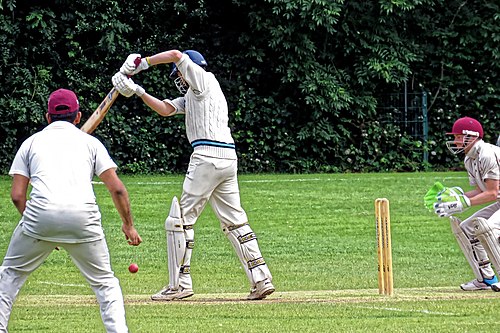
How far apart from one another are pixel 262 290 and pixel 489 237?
2.22 meters

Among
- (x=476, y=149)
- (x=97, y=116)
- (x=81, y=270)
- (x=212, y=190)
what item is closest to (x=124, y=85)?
(x=97, y=116)

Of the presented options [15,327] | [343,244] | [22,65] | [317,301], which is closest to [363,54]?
[22,65]

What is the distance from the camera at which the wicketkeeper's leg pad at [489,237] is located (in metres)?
11.0

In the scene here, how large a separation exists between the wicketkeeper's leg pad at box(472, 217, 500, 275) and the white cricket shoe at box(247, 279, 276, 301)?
2075 millimetres

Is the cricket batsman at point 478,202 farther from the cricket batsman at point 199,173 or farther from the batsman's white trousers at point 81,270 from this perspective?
the batsman's white trousers at point 81,270

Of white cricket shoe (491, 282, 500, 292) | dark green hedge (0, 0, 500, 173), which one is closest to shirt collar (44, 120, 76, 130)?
white cricket shoe (491, 282, 500, 292)

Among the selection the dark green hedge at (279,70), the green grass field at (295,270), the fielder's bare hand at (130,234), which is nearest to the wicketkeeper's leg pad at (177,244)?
the green grass field at (295,270)

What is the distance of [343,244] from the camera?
627 inches

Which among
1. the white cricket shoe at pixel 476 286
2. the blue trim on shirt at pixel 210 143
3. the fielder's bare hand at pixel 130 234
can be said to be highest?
the blue trim on shirt at pixel 210 143

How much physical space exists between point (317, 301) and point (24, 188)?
360 cm

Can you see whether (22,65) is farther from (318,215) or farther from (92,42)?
(318,215)

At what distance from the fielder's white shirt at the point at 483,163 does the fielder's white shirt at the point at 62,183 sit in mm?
4530

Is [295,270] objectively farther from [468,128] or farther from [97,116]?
[97,116]

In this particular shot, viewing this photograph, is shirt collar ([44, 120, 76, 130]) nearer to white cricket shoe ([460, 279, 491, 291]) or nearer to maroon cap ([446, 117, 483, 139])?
maroon cap ([446, 117, 483, 139])
